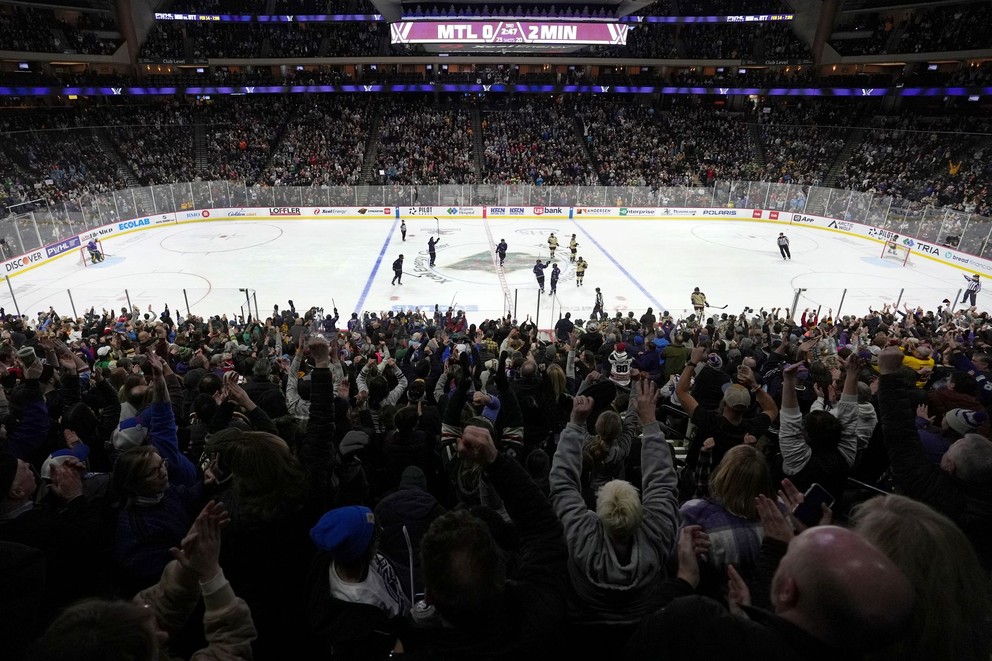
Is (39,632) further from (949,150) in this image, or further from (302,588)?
(949,150)

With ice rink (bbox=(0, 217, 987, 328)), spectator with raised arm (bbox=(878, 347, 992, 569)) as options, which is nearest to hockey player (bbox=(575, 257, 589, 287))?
ice rink (bbox=(0, 217, 987, 328))

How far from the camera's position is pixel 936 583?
1787 mm

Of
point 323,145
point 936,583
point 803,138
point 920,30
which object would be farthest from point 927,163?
point 936,583

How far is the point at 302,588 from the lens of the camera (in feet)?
8.50

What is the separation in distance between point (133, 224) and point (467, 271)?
56.5ft

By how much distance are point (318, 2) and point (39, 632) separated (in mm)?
47947

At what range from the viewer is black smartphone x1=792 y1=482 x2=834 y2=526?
238cm

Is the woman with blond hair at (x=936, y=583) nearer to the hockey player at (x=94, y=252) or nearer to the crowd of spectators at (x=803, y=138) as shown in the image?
the hockey player at (x=94, y=252)

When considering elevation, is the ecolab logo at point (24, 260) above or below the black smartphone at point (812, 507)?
below

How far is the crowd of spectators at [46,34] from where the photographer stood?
3079 centimetres

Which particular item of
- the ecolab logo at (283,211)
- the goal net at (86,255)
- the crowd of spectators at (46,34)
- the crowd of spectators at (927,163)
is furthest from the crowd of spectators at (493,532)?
the crowd of spectators at (46,34)

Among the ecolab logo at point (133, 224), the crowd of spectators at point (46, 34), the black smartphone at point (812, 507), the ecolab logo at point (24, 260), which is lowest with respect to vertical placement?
the ecolab logo at point (24, 260)

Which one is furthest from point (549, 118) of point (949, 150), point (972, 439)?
point (972, 439)

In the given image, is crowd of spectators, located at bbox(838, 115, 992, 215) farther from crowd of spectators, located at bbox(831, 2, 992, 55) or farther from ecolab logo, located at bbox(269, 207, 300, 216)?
ecolab logo, located at bbox(269, 207, 300, 216)
